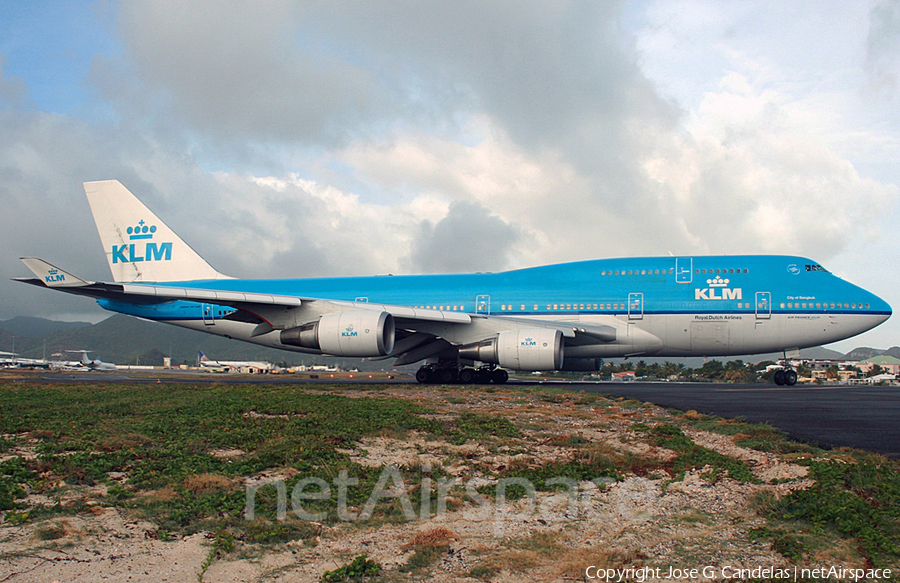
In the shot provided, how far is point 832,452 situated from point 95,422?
1017 centimetres

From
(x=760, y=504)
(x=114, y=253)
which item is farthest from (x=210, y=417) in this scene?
(x=114, y=253)

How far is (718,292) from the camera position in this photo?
70.4 feet

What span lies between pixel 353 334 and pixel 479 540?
16.1 m

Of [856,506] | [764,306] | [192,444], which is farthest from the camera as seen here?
[764,306]

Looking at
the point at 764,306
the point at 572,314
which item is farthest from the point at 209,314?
the point at 764,306

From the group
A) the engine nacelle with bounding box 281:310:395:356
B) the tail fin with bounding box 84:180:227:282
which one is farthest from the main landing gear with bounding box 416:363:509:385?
the tail fin with bounding box 84:180:227:282

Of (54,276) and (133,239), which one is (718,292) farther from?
(133,239)

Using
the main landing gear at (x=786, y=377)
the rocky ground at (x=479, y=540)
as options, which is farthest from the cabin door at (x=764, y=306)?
the rocky ground at (x=479, y=540)

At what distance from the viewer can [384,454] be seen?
6.90 m

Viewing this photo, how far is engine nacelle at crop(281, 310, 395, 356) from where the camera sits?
1972 centimetres

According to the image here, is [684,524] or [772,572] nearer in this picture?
[772,572]

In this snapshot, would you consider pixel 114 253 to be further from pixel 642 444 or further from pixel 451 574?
pixel 451 574

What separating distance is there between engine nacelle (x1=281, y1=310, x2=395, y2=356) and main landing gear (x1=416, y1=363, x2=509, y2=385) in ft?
12.0

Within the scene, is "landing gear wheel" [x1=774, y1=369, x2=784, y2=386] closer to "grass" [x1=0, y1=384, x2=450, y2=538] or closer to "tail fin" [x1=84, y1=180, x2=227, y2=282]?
"grass" [x1=0, y1=384, x2=450, y2=538]
